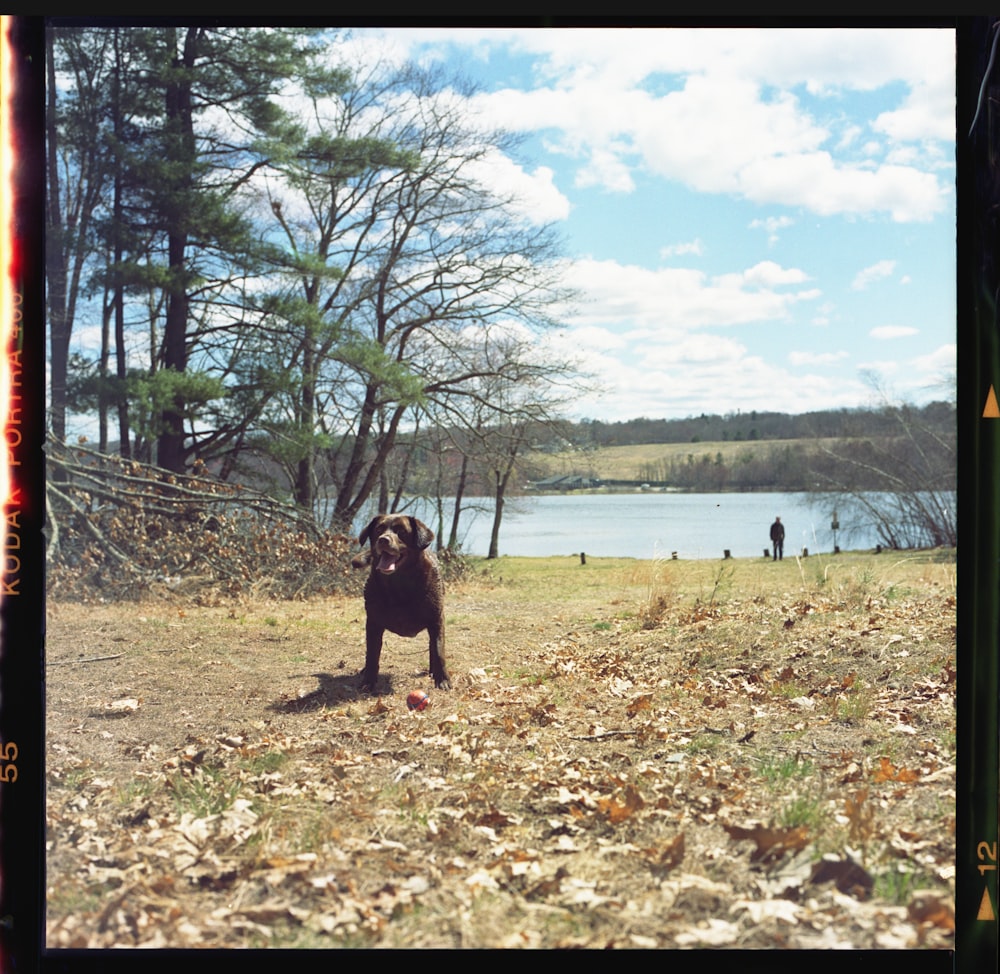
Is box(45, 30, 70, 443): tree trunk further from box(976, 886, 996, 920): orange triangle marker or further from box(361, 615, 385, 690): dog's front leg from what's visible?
box(976, 886, 996, 920): orange triangle marker

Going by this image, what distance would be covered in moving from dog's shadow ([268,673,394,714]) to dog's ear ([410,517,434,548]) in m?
0.80

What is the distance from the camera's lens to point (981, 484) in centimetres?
337

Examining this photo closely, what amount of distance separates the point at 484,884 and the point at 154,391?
11.2 feet

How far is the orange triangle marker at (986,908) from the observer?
133 inches

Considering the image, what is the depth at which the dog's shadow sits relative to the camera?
5039 millimetres

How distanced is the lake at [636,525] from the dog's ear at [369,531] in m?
0.44

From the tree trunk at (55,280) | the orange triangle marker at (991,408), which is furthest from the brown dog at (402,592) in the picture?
the orange triangle marker at (991,408)

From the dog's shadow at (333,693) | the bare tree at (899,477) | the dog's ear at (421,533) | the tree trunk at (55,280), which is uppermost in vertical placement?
the tree trunk at (55,280)

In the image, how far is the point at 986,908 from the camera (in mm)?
3387

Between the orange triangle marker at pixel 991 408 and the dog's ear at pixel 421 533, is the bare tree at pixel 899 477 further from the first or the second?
the dog's ear at pixel 421 533

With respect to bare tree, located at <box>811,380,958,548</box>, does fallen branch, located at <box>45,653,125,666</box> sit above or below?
below

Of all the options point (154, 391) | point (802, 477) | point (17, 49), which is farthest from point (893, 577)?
point (17, 49)

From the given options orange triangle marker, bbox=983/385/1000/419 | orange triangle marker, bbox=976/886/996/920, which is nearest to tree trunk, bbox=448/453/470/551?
orange triangle marker, bbox=983/385/1000/419

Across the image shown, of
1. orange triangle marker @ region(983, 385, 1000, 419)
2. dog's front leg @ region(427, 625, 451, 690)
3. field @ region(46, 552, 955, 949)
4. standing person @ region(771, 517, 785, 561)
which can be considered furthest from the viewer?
standing person @ region(771, 517, 785, 561)
